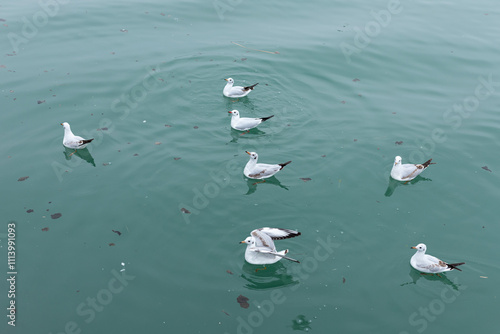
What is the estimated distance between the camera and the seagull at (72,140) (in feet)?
59.0

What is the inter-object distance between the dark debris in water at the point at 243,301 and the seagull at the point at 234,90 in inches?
436

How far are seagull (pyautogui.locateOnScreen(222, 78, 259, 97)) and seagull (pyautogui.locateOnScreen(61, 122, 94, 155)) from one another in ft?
22.3

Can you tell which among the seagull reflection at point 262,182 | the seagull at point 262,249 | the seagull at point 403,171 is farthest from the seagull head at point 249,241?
the seagull at point 403,171

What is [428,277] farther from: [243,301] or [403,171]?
[243,301]

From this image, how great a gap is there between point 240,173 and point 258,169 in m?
0.91

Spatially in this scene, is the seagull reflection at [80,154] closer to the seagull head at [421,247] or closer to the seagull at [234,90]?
the seagull at [234,90]

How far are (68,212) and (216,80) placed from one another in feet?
34.7

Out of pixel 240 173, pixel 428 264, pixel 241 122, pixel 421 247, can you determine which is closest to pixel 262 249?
pixel 240 173

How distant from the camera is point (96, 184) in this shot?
16.7 metres

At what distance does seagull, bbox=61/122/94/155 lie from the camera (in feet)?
59.0

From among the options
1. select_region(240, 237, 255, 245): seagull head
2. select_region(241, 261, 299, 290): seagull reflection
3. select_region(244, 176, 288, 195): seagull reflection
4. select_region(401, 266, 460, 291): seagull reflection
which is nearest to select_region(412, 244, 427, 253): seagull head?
select_region(401, 266, 460, 291): seagull reflection

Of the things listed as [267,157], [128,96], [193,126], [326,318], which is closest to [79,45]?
[128,96]

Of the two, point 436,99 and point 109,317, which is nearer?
point 109,317

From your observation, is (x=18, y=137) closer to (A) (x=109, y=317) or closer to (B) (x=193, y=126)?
(B) (x=193, y=126)
